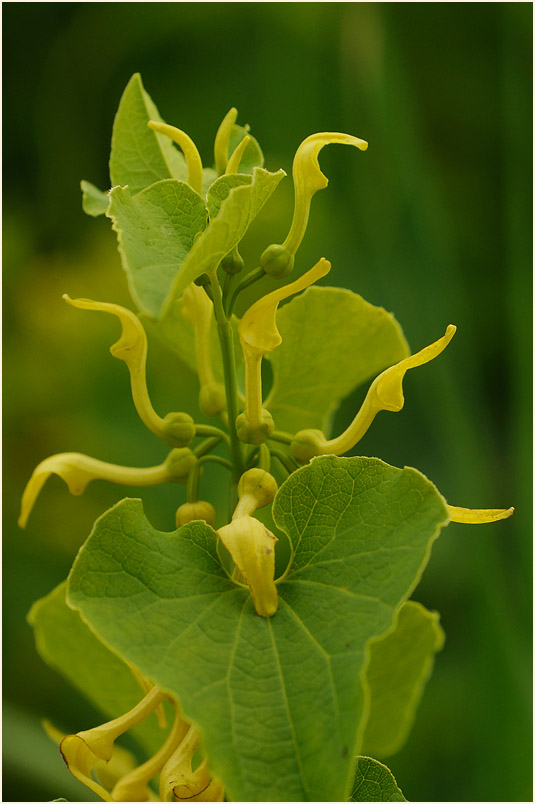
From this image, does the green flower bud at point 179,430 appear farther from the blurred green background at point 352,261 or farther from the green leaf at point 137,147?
the blurred green background at point 352,261


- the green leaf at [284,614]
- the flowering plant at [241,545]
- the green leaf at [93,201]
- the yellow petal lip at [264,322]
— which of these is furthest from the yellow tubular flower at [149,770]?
the green leaf at [93,201]

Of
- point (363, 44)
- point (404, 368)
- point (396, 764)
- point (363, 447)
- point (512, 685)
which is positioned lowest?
point (396, 764)

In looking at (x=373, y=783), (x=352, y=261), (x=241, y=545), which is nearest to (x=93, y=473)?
(x=241, y=545)

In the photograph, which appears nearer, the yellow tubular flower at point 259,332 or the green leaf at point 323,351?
the yellow tubular flower at point 259,332

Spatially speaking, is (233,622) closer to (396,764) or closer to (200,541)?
(200,541)

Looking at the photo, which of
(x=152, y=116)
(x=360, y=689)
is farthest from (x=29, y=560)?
(x=360, y=689)

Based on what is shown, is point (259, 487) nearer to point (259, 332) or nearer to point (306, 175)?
point (259, 332)
